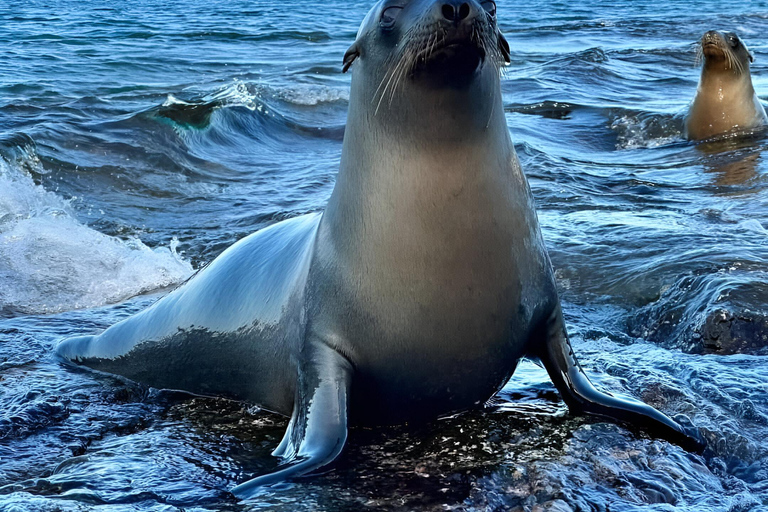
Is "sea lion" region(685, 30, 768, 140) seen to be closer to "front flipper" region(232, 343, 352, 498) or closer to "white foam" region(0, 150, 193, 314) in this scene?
"white foam" region(0, 150, 193, 314)

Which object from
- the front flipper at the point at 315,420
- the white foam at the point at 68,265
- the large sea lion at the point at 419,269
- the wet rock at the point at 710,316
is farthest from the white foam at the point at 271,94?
the front flipper at the point at 315,420

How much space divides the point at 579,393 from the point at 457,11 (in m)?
1.45

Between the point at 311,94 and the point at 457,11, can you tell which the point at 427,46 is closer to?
the point at 457,11

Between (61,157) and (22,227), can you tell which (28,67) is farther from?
(22,227)

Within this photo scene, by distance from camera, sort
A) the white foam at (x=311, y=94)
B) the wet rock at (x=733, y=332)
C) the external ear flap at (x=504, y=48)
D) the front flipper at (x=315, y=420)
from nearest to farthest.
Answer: the front flipper at (x=315, y=420) < the external ear flap at (x=504, y=48) < the wet rock at (x=733, y=332) < the white foam at (x=311, y=94)

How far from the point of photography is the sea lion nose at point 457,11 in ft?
9.18

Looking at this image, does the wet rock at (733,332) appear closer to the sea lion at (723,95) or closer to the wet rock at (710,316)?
the wet rock at (710,316)

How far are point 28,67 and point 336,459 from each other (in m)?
14.5

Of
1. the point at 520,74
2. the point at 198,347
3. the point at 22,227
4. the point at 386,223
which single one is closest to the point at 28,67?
the point at 520,74

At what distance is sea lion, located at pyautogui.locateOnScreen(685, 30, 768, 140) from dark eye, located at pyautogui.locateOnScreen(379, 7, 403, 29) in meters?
8.67

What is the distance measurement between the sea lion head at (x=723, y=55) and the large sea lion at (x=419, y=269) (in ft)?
30.4

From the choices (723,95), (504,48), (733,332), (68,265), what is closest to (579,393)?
(504,48)

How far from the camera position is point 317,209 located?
784cm

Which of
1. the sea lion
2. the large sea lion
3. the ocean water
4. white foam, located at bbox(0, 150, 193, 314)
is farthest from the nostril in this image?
the sea lion
